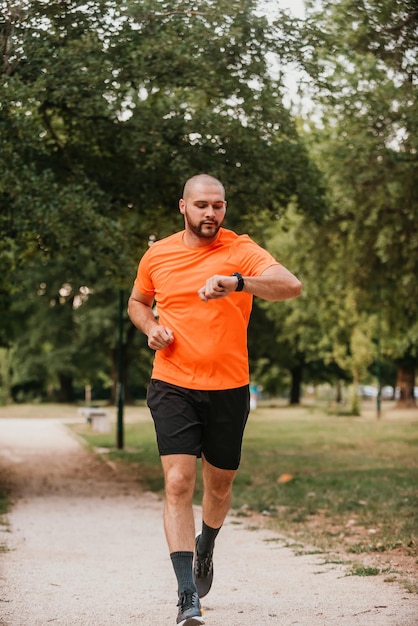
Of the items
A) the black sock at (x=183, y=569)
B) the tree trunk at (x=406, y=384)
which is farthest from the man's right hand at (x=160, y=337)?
the tree trunk at (x=406, y=384)

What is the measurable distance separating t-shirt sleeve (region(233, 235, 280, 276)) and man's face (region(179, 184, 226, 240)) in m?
0.19

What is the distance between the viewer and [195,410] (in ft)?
17.4

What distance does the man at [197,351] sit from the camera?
5.19 metres

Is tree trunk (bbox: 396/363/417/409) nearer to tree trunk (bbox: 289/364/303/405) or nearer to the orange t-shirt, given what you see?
tree trunk (bbox: 289/364/303/405)

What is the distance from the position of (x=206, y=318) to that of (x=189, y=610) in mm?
1516

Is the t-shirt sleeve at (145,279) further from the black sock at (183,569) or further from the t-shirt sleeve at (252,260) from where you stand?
the black sock at (183,569)

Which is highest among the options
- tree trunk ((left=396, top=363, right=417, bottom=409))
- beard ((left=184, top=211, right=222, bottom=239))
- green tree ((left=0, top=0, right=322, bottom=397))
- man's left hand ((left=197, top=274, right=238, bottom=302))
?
green tree ((left=0, top=0, right=322, bottom=397))

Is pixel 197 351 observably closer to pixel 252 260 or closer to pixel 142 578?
pixel 252 260

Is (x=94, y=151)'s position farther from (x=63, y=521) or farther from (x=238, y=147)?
(x=63, y=521)

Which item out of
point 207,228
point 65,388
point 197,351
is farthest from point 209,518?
point 65,388

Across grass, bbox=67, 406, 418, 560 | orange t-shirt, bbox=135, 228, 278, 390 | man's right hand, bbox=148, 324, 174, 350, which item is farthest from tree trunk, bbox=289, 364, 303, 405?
man's right hand, bbox=148, 324, 174, 350

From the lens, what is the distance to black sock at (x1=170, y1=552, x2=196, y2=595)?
4.97 m

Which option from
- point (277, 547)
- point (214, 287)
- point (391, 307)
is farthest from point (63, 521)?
point (391, 307)

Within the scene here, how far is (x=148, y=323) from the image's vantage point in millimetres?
5562
